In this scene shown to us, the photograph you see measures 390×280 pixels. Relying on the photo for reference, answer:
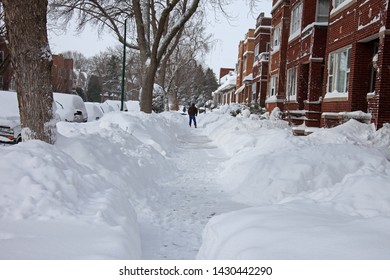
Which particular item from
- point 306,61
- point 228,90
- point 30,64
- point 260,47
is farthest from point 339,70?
point 228,90

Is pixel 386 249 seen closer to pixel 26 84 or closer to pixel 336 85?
pixel 26 84

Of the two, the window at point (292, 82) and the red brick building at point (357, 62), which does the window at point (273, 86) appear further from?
the red brick building at point (357, 62)

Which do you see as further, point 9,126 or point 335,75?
point 335,75

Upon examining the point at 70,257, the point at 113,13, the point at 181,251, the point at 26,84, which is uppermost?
the point at 113,13

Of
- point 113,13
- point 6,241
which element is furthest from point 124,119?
point 113,13

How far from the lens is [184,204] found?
263 inches

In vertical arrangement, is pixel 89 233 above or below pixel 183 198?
above

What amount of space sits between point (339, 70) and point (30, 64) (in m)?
11.0

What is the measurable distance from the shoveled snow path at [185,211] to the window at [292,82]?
35.6 ft

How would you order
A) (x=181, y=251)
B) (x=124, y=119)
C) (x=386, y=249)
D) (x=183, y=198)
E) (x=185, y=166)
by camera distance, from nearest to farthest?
(x=386, y=249)
(x=181, y=251)
(x=183, y=198)
(x=185, y=166)
(x=124, y=119)

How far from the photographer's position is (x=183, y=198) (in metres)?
7.07

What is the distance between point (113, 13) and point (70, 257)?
21639 mm

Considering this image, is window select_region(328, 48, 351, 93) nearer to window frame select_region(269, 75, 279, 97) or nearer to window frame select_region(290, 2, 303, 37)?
window frame select_region(290, 2, 303, 37)

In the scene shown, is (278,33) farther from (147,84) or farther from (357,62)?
(357,62)
